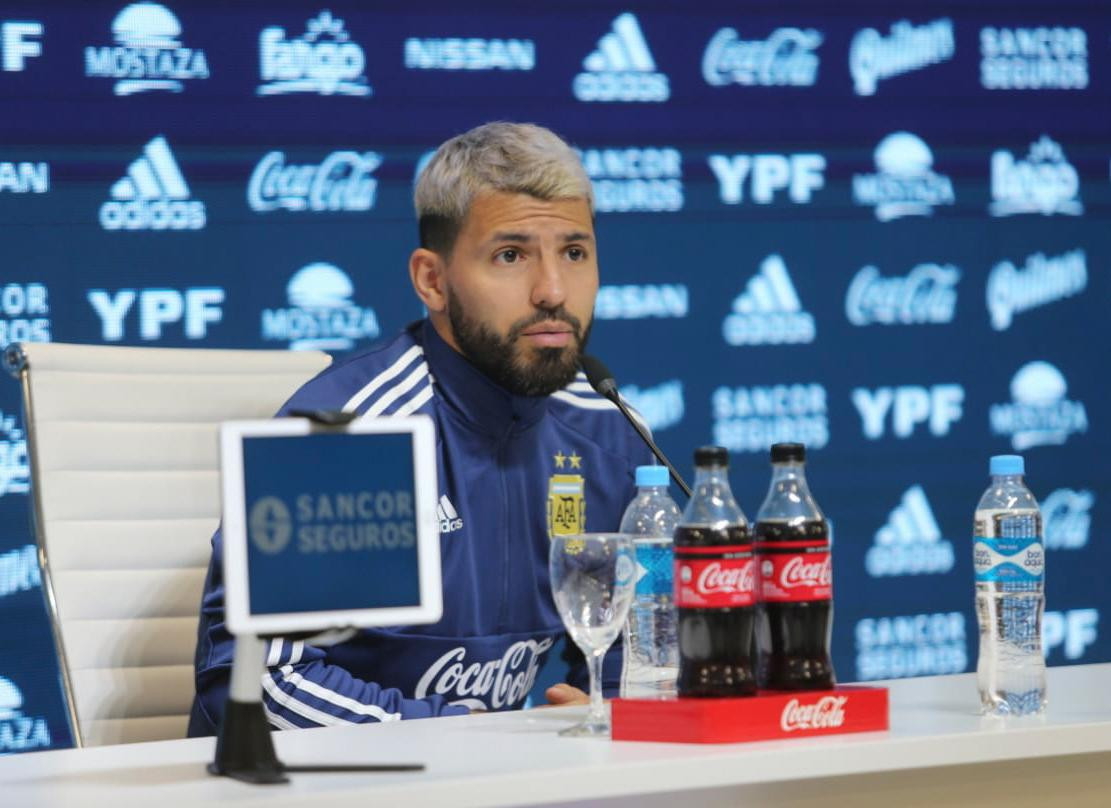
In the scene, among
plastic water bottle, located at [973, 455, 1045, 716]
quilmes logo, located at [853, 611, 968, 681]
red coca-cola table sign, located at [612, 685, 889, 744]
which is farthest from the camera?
quilmes logo, located at [853, 611, 968, 681]

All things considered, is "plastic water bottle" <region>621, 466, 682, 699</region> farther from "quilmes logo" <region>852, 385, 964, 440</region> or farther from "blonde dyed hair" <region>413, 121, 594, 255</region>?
"quilmes logo" <region>852, 385, 964, 440</region>

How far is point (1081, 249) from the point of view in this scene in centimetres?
375

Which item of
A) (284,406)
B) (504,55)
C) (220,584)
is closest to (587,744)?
(220,584)

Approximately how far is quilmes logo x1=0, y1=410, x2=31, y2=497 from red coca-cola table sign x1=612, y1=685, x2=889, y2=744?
6.58 ft

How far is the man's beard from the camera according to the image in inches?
84.4

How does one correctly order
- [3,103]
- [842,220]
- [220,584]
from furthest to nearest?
1. [842,220]
2. [3,103]
3. [220,584]

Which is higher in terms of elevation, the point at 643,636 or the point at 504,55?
the point at 504,55

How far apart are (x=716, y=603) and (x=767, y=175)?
7.63ft

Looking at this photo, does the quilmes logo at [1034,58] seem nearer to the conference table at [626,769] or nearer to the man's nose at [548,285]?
the man's nose at [548,285]


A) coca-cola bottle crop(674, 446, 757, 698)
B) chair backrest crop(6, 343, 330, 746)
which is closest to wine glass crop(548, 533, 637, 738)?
coca-cola bottle crop(674, 446, 757, 698)

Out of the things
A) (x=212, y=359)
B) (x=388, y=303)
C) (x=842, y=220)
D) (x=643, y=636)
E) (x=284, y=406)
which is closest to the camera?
(x=643, y=636)

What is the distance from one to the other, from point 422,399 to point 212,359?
0.31 meters

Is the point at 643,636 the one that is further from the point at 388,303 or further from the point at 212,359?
the point at 388,303

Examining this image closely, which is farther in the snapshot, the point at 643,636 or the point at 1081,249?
the point at 1081,249
